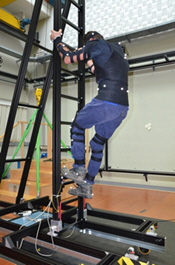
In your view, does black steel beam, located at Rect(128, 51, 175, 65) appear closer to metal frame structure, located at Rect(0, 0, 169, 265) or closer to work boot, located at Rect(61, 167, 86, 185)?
metal frame structure, located at Rect(0, 0, 169, 265)

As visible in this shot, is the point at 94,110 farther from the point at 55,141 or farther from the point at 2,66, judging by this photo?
the point at 2,66

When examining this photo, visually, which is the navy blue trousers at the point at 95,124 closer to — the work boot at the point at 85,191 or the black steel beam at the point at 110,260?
the work boot at the point at 85,191

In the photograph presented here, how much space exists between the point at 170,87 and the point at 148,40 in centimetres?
135

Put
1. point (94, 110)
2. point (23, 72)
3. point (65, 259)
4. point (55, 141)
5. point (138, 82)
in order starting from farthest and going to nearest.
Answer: point (138, 82) → point (23, 72) → point (55, 141) → point (65, 259) → point (94, 110)

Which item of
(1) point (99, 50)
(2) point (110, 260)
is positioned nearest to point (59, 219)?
(2) point (110, 260)

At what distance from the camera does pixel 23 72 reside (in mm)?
2951

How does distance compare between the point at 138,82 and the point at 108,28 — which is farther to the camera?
the point at 138,82

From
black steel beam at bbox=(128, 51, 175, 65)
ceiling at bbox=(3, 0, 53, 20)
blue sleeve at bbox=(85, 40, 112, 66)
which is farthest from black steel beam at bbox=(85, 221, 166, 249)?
ceiling at bbox=(3, 0, 53, 20)

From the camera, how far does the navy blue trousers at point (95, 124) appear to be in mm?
2143

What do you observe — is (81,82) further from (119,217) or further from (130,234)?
(130,234)

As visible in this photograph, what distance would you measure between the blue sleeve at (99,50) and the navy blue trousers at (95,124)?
390 mm

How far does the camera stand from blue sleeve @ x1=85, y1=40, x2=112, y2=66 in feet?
6.79

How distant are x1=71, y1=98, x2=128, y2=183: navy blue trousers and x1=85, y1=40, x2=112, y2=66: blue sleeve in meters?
0.39

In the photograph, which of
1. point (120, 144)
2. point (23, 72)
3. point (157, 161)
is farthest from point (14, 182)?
point (157, 161)
